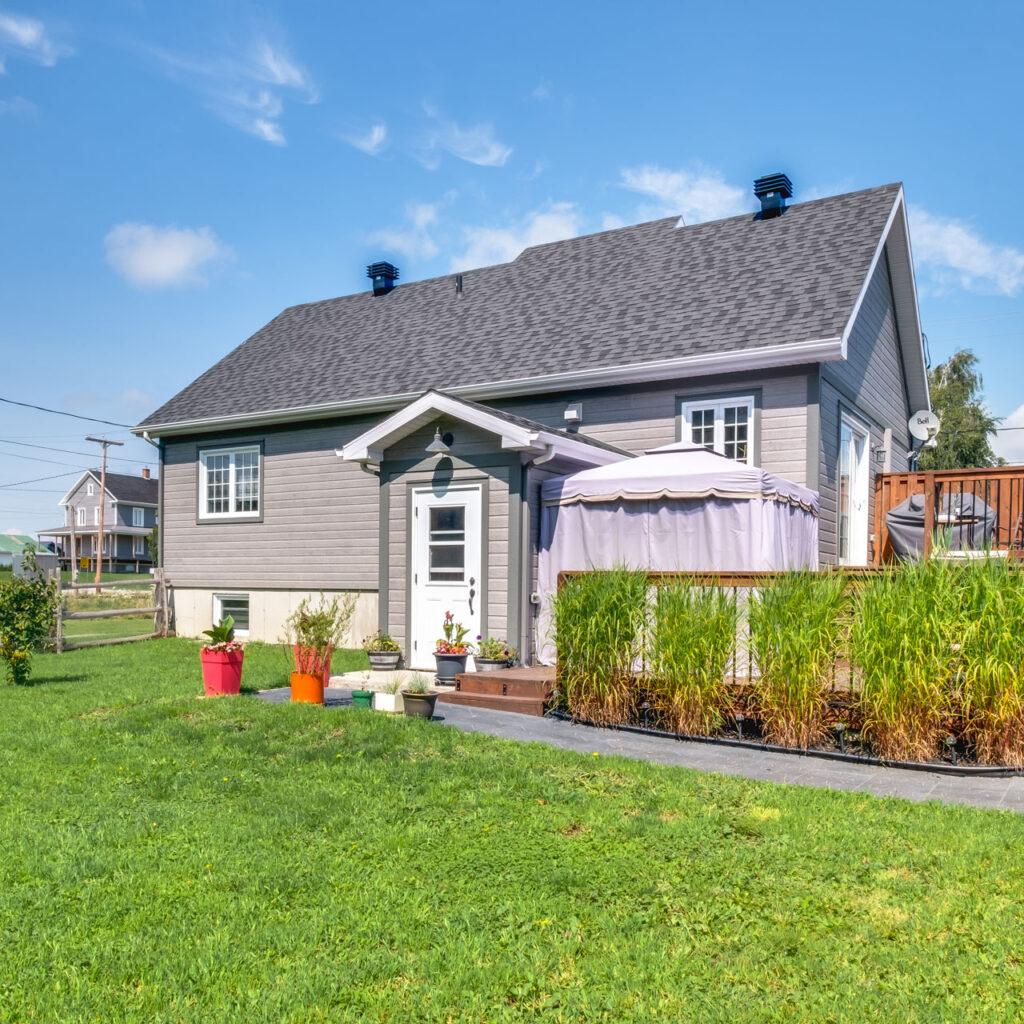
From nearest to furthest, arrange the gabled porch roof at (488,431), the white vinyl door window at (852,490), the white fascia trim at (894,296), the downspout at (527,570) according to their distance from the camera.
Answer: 1. the gabled porch roof at (488,431)
2. the downspout at (527,570)
3. the white fascia trim at (894,296)
4. the white vinyl door window at (852,490)

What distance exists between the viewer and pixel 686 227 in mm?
15359

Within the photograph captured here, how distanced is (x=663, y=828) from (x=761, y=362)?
25.4 ft

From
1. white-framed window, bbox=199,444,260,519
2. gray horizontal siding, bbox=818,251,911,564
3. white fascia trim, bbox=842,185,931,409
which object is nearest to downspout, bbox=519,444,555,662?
gray horizontal siding, bbox=818,251,911,564

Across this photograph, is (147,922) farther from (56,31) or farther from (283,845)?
(56,31)

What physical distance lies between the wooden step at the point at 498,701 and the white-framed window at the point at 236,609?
314 inches

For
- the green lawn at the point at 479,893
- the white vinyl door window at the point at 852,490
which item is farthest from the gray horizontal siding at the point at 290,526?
the green lawn at the point at 479,893

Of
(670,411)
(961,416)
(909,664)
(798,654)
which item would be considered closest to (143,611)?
(670,411)

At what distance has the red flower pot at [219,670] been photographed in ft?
28.7

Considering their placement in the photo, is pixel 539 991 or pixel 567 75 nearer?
pixel 539 991

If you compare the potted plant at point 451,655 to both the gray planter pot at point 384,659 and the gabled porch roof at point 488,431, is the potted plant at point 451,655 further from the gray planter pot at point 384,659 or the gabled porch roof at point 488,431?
the gabled porch roof at point 488,431

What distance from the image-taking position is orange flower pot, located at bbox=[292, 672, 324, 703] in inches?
330

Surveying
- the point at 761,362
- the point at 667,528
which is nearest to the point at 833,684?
the point at 667,528

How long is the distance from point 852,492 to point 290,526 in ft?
31.2

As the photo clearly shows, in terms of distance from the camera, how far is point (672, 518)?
1019 cm
